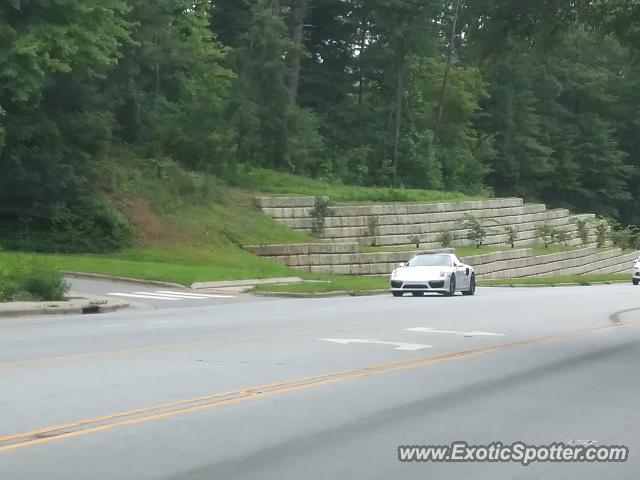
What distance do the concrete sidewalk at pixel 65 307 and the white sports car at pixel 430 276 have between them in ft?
30.0

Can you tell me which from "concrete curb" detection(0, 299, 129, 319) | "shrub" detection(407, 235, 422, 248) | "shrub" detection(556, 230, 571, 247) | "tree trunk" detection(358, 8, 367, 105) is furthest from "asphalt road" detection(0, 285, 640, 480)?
"tree trunk" detection(358, 8, 367, 105)

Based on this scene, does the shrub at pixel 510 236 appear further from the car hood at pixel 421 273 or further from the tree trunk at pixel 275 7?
the car hood at pixel 421 273

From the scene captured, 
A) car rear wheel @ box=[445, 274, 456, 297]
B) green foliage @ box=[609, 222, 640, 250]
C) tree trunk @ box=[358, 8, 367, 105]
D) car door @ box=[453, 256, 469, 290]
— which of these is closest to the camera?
car rear wheel @ box=[445, 274, 456, 297]

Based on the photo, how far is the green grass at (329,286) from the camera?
3243cm

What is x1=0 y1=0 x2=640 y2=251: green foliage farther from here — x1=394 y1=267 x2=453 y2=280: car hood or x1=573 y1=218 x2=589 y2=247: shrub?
x1=394 y1=267 x2=453 y2=280: car hood

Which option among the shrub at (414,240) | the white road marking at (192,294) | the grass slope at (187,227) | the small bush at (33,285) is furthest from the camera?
the shrub at (414,240)

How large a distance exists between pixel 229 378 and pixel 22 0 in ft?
93.8

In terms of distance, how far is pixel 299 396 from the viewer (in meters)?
11.2

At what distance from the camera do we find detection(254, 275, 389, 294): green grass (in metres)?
32.4

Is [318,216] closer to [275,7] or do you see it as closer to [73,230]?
[73,230]

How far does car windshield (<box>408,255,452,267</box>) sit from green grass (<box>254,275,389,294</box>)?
2.28 m

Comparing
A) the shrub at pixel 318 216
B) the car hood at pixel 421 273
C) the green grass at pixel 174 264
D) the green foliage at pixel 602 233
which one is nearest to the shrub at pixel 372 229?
the shrub at pixel 318 216

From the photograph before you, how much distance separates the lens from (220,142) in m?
48.0

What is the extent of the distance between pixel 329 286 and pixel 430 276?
11.8 ft
